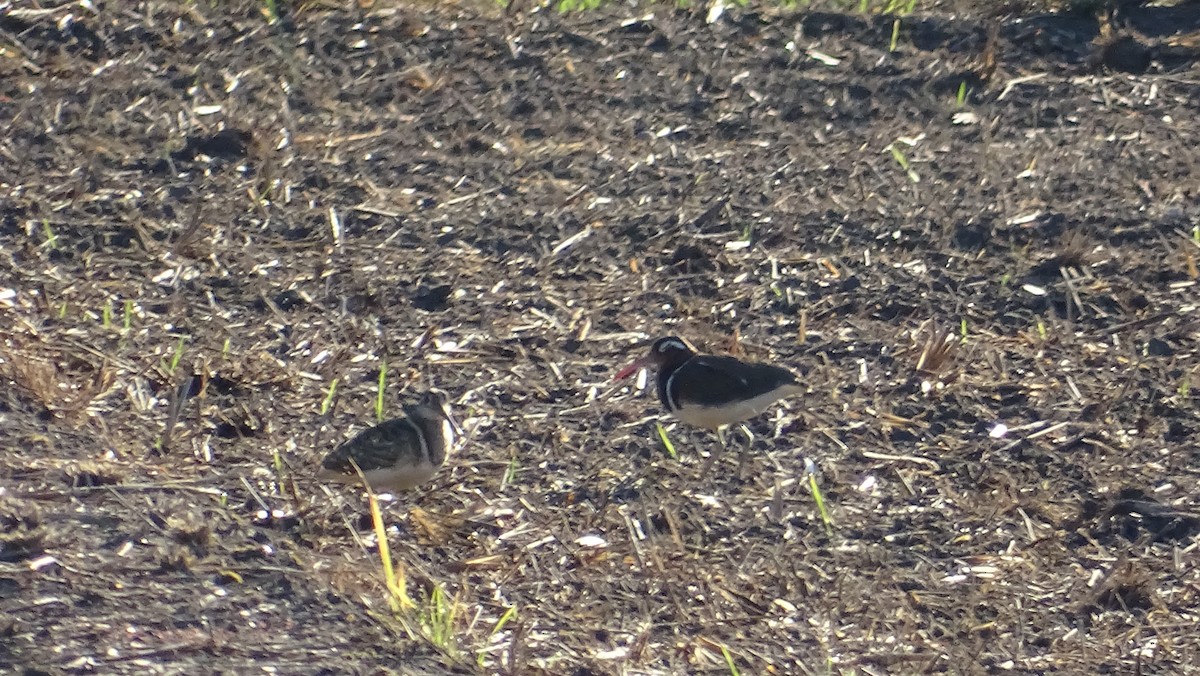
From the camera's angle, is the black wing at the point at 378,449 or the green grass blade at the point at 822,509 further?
the green grass blade at the point at 822,509

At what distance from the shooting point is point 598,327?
6250 mm

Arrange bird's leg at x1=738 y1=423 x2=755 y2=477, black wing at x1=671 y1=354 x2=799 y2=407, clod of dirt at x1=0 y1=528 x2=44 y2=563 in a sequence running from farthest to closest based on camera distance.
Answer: bird's leg at x1=738 y1=423 x2=755 y2=477 < black wing at x1=671 y1=354 x2=799 y2=407 < clod of dirt at x1=0 y1=528 x2=44 y2=563

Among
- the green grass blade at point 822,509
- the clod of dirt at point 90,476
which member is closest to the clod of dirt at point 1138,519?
the green grass blade at point 822,509

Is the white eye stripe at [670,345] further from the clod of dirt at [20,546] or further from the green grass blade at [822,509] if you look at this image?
the clod of dirt at [20,546]

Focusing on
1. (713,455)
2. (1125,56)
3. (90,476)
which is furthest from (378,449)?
(1125,56)

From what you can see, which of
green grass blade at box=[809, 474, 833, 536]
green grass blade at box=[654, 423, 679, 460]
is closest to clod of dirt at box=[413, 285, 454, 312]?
green grass blade at box=[654, 423, 679, 460]

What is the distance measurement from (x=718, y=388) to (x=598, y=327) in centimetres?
93

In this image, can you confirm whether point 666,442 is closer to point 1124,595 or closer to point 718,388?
point 718,388

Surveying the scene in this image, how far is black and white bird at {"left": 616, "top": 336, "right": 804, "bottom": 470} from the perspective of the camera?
5422 mm

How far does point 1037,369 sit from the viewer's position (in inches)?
235

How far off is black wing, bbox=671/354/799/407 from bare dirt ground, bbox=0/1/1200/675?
9.2 inches

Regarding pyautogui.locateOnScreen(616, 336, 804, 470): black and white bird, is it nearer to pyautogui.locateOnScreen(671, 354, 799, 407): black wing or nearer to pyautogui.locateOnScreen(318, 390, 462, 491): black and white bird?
pyautogui.locateOnScreen(671, 354, 799, 407): black wing

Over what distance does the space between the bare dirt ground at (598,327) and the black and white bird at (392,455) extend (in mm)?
124

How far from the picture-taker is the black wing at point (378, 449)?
504 centimetres
